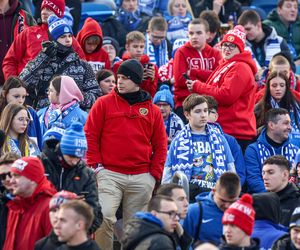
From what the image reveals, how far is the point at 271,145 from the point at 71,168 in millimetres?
3597

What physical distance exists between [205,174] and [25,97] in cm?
251

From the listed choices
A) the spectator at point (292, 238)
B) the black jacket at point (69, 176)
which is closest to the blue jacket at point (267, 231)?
the spectator at point (292, 238)

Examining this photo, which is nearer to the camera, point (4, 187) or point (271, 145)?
point (4, 187)

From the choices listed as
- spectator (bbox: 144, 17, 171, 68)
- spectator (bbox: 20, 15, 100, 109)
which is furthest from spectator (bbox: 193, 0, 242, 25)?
spectator (bbox: 20, 15, 100, 109)

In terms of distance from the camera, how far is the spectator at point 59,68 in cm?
1488

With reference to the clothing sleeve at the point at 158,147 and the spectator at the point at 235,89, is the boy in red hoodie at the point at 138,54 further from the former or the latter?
the clothing sleeve at the point at 158,147

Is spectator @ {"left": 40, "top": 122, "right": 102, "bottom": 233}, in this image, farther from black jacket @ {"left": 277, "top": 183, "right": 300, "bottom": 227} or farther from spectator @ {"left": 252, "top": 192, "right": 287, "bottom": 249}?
black jacket @ {"left": 277, "top": 183, "right": 300, "bottom": 227}

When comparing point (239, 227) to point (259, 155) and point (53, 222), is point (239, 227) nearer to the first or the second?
point (53, 222)

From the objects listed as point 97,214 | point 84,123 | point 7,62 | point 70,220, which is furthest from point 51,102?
point 70,220

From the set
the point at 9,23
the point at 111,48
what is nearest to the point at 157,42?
the point at 111,48

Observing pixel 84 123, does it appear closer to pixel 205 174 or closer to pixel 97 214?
pixel 205 174

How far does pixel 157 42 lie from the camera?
707 inches

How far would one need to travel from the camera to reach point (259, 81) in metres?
17.0

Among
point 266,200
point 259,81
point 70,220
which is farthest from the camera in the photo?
point 259,81
